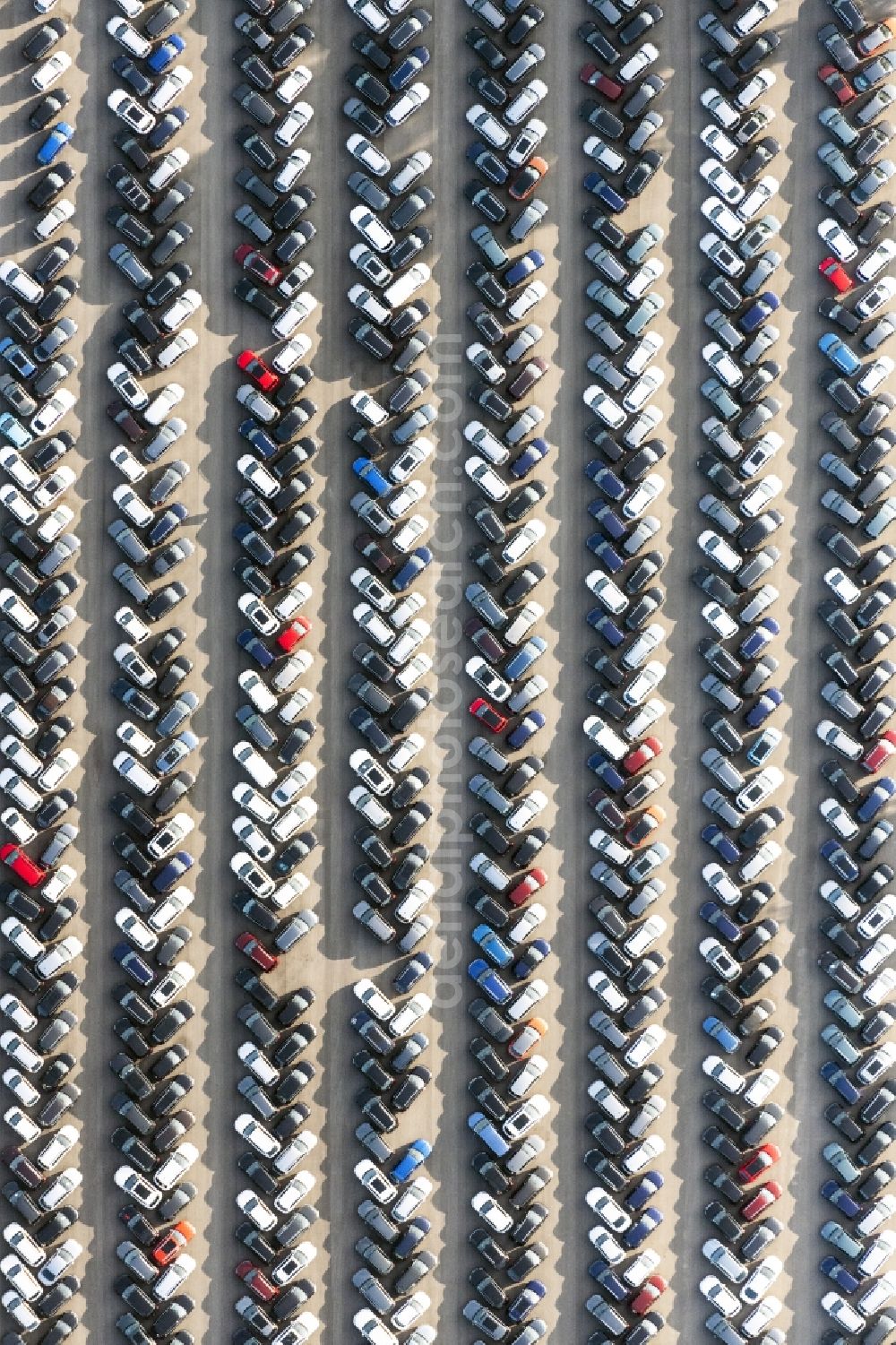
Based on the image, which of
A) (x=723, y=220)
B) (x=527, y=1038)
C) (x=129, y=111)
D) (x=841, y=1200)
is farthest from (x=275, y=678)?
(x=841, y=1200)

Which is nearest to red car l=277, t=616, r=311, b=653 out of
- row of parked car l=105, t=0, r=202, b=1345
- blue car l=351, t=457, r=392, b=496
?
row of parked car l=105, t=0, r=202, b=1345

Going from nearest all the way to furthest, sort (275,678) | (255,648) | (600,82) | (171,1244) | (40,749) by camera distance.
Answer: (171,1244) < (600,82) < (255,648) < (275,678) < (40,749)

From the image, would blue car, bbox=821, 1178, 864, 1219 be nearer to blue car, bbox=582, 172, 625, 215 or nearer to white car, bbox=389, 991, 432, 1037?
white car, bbox=389, 991, 432, 1037

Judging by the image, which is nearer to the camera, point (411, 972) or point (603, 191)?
point (411, 972)

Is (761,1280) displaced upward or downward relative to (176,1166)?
downward

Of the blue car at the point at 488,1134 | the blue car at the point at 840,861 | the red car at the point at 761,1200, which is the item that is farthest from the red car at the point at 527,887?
the red car at the point at 761,1200

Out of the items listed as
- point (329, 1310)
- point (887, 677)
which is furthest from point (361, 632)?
point (329, 1310)

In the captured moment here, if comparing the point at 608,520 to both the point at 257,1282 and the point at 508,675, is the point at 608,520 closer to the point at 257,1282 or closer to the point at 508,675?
the point at 508,675

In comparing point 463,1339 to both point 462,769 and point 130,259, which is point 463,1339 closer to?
point 462,769
